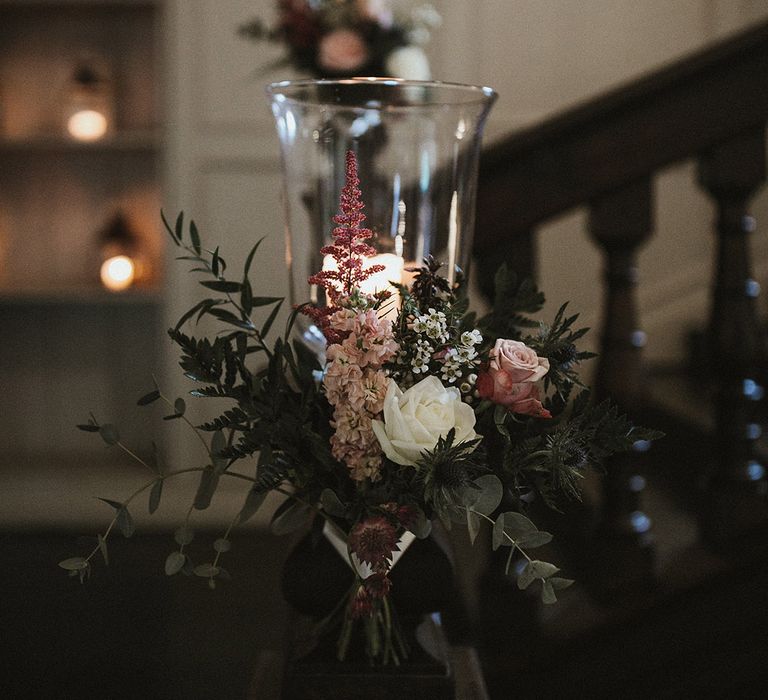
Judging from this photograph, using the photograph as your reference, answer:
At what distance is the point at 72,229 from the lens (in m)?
3.28

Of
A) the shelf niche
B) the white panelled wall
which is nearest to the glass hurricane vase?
the white panelled wall

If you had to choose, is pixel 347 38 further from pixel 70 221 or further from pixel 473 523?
pixel 473 523

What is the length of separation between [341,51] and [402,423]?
1.90m

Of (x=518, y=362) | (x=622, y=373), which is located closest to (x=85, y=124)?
(x=622, y=373)

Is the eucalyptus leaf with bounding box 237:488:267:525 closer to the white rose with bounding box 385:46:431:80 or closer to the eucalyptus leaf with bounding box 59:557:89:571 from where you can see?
the eucalyptus leaf with bounding box 59:557:89:571

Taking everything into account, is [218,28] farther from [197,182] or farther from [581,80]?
[581,80]

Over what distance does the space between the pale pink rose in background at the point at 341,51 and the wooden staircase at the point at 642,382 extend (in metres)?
1.20

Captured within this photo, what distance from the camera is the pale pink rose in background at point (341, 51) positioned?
7.86 ft

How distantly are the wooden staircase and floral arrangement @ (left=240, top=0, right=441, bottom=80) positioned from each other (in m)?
1.21

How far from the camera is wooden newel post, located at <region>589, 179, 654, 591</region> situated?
50.8 inches

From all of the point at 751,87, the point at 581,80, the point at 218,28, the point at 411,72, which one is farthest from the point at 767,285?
the point at 218,28

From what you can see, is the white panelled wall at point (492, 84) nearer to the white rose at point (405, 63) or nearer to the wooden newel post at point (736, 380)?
the white rose at point (405, 63)

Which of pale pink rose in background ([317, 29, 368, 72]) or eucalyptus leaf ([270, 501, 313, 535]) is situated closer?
eucalyptus leaf ([270, 501, 313, 535])

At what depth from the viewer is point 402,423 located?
2.24 feet
